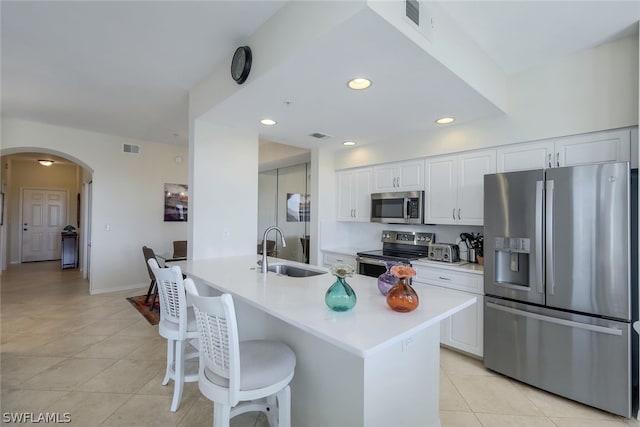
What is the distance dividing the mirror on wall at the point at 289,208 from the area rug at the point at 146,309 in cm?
185

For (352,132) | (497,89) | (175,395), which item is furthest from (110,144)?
(497,89)

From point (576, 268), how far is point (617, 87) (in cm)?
141

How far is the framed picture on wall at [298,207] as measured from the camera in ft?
18.4

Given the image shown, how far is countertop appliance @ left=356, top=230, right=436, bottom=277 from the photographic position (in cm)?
352

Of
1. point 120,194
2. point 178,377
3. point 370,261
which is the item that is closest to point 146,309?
point 120,194

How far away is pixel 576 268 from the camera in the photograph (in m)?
2.16

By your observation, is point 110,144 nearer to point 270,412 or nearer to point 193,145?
point 193,145

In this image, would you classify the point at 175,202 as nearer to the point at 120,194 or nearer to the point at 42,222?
the point at 120,194

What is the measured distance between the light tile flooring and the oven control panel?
1.26 meters

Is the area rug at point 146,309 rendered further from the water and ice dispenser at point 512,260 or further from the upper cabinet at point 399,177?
the water and ice dispenser at point 512,260

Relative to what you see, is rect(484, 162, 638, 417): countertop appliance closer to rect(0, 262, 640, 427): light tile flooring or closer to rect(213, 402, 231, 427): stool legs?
rect(0, 262, 640, 427): light tile flooring

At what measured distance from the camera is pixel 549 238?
89.4 inches

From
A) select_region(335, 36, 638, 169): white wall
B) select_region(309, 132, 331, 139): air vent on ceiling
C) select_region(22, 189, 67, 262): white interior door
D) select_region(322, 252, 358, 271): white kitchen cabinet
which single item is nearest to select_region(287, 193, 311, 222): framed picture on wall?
select_region(322, 252, 358, 271): white kitchen cabinet

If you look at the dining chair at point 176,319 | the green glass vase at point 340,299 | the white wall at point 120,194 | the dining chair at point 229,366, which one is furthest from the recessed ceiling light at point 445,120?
the white wall at point 120,194
